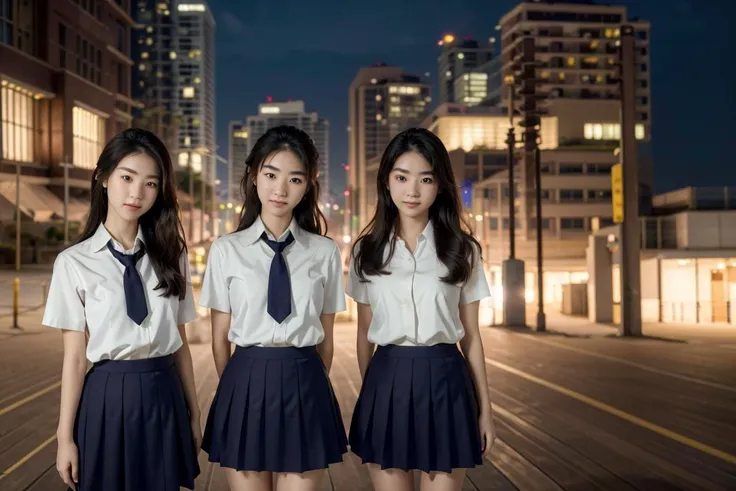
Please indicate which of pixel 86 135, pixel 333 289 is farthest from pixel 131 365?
pixel 86 135

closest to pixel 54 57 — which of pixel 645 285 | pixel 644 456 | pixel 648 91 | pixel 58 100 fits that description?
pixel 58 100

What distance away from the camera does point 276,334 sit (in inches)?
162

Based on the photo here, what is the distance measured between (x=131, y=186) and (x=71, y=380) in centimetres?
96

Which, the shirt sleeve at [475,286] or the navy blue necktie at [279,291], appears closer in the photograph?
the navy blue necktie at [279,291]

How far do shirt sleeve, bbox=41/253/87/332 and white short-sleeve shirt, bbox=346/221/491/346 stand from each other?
4.40 ft

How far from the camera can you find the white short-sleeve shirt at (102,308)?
13.0 ft

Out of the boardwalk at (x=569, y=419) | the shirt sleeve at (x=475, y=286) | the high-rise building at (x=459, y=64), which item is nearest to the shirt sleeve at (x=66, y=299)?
the shirt sleeve at (x=475, y=286)

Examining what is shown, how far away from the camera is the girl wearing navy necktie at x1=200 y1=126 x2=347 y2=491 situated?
4.12 m

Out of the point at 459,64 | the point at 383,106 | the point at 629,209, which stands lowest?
the point at 629,209

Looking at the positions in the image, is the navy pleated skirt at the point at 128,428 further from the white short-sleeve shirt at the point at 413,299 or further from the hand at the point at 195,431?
the white short-sleeve shirt at the point at 413,299

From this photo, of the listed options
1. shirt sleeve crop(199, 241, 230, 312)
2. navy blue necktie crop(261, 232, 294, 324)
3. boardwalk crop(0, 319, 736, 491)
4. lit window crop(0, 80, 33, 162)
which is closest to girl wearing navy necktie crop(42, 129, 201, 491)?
shirt sleeve crop(199, 241, 230, 312)

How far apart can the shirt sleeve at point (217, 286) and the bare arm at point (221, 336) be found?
0.04 meters

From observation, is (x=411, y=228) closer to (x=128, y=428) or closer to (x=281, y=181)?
(x=281, y=181)

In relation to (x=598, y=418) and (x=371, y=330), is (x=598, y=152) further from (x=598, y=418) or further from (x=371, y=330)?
(x=371, y=330)
